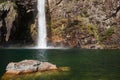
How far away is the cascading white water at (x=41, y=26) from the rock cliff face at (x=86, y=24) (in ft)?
7.99

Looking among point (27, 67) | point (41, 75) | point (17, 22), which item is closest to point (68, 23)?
point (17, 22)

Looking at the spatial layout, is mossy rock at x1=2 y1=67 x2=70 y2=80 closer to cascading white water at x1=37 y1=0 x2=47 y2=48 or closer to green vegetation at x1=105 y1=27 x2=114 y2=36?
green vegetation at x1=105 y1=27 x2=114 y2=36

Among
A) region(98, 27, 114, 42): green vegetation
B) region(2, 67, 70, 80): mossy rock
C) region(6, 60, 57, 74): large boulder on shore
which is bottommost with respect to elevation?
region(2, 67, 70, 80): mossy rock

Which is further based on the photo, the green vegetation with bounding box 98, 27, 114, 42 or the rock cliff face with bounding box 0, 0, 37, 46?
the green vegetation with bounding box 98, 27, 114, 42

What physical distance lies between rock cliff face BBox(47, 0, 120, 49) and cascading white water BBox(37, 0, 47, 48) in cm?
244

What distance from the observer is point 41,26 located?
134 m

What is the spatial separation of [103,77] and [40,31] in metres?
82.8

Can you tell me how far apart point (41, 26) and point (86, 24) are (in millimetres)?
18172

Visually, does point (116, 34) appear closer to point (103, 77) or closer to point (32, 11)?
point (32, 11)

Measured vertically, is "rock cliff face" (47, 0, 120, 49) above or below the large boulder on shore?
above

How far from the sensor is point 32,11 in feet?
442

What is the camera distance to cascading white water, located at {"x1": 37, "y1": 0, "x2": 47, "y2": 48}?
132 metres

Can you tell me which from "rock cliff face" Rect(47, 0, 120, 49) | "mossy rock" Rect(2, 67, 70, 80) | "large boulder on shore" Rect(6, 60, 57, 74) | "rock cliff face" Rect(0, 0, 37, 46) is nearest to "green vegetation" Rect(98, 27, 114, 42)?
"rock cliff face" Rect(47, 0, 120, 49)

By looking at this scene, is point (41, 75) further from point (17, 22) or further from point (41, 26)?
point (41, 26)
